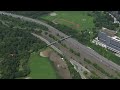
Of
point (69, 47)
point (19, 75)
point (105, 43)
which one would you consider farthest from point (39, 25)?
point (19, 75)

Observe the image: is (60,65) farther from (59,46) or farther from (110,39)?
(110,39)

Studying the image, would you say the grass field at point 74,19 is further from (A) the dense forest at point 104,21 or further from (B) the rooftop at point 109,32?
(B) the rooftop at point 109,32

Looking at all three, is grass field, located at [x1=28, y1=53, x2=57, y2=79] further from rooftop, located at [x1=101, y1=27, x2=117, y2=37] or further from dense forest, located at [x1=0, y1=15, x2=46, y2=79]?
rooftop, located at [x1=101, y1=27, x2=117, y2=37]

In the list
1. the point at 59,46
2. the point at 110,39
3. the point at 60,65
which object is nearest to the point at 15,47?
the point at 59,46
